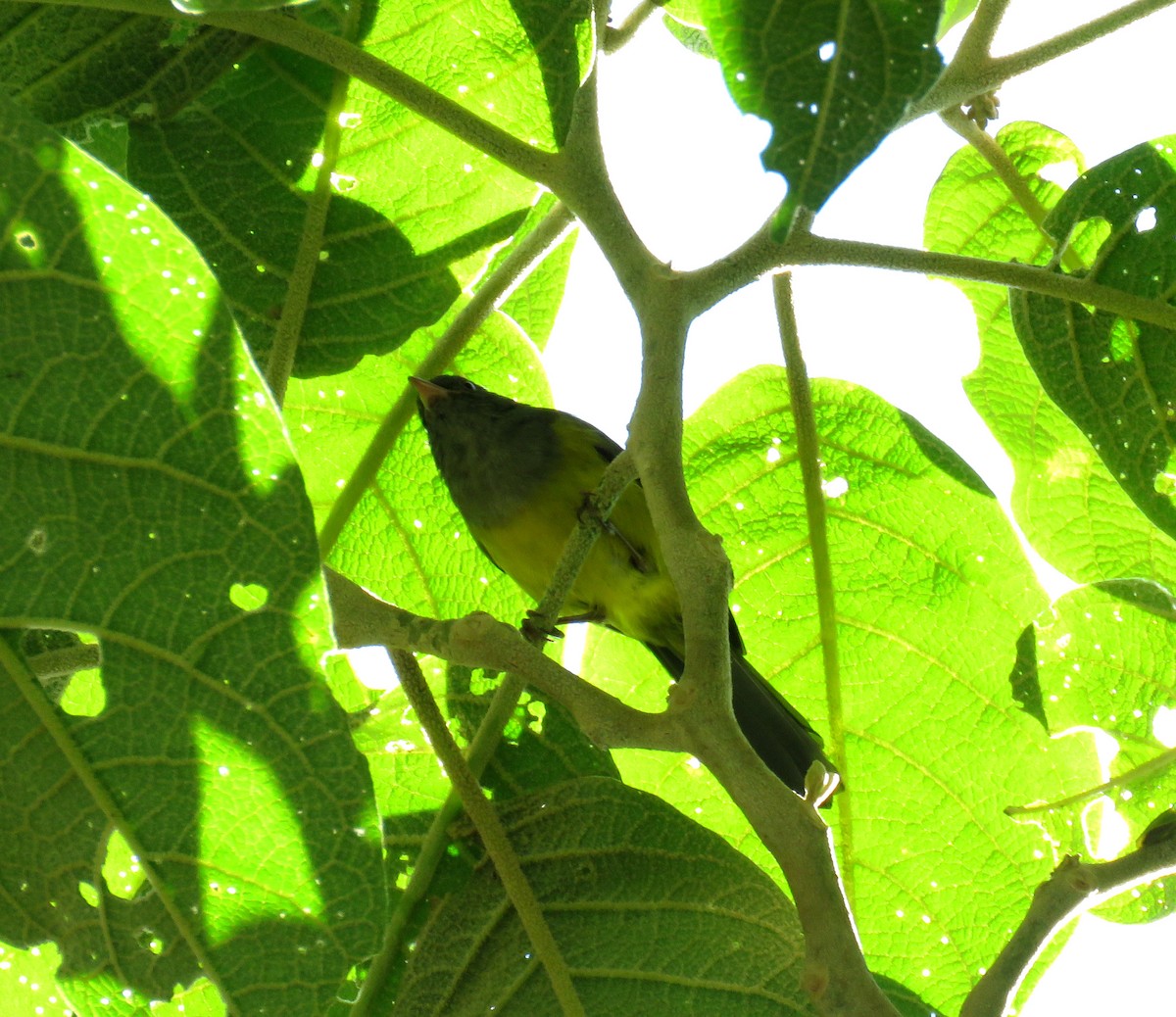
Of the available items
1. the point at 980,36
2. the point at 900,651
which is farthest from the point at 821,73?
the point at 900,651

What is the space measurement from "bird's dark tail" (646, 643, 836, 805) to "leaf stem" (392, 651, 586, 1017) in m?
0.67

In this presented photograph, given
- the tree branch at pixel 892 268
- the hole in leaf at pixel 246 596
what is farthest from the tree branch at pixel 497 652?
the tree branch at pixel 892 268

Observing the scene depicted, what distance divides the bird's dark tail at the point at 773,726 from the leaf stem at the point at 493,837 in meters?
0.67

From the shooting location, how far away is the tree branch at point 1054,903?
1.17 metres

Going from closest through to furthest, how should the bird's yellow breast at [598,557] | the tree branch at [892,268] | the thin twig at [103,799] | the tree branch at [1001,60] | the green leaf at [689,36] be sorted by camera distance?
the thin twig at [103,799] → the tree branch at [892,268] → the tree branch at [1001,60] → the green leaf at [689,36] → the bird's yellow breast at [598,557]

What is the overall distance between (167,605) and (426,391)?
1.09 metres

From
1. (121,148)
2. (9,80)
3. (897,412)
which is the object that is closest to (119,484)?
(9,80)

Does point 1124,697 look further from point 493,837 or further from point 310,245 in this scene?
point 310,245

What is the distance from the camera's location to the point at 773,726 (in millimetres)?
2705

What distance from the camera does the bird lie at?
10.1 feet

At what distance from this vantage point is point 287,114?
2205 millimetres

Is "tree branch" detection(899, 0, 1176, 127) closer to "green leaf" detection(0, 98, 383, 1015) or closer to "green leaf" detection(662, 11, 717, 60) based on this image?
"green leaf" detection(662, 11, 717, 60)

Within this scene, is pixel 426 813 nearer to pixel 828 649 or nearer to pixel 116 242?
pixel 828 649

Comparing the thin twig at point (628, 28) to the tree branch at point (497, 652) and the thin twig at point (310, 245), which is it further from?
the tree branch at point (497, 652)
